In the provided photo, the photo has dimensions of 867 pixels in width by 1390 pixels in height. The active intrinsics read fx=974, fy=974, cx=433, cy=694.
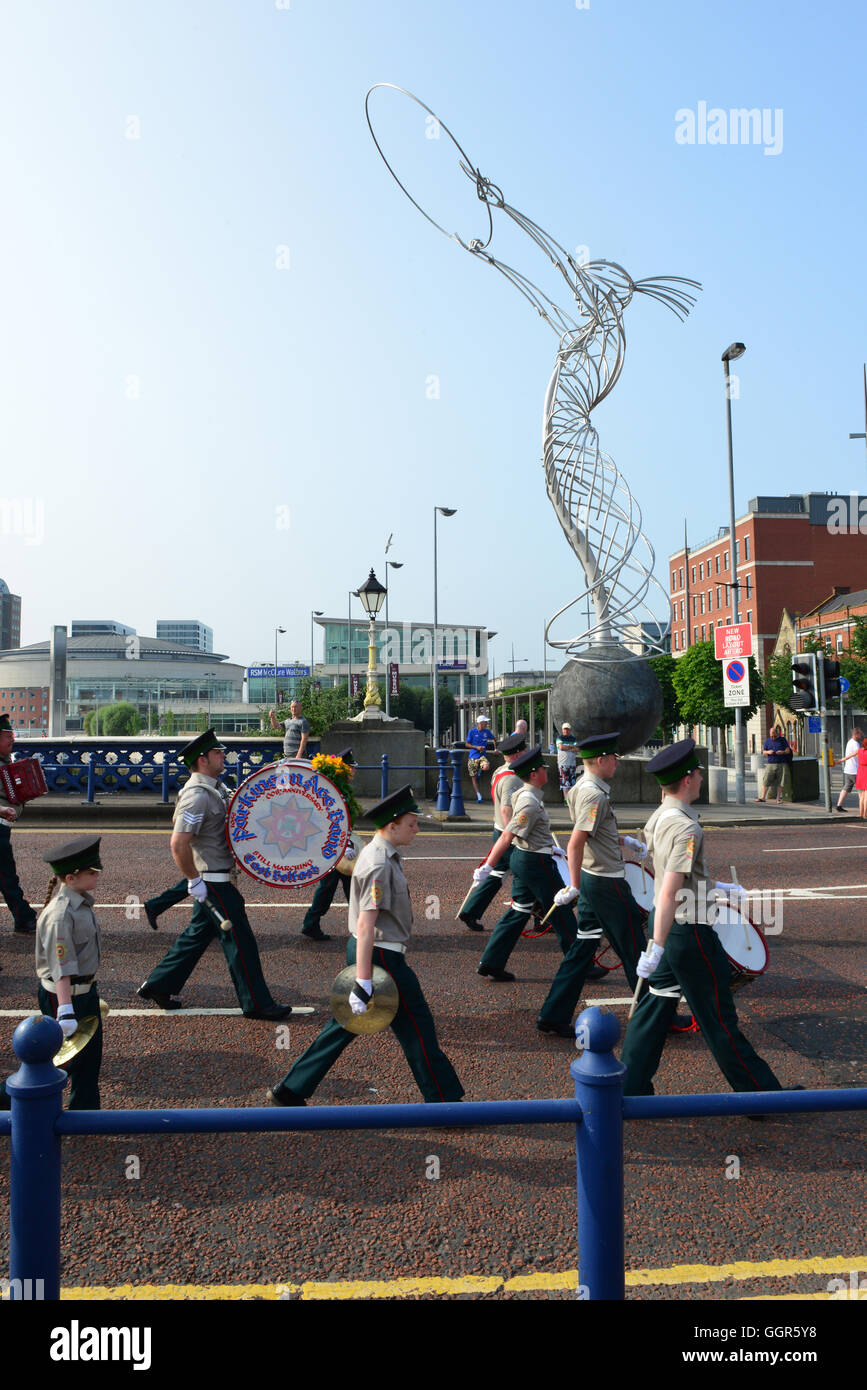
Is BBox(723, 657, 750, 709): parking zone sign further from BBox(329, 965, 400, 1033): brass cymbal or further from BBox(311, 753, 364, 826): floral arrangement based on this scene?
BBox(329, 965, 400, 1033): brass cymbal

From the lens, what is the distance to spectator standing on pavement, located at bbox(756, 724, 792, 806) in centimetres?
2347

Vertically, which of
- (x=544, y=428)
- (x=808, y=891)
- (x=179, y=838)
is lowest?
(x=808, y=891)

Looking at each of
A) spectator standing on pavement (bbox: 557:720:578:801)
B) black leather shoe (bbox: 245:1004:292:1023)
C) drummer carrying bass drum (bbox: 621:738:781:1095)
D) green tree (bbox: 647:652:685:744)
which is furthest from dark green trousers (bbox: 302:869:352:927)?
green tree (bbox: 647:652:685:744)

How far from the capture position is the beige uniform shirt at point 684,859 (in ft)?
15.5

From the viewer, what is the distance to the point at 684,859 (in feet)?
15.5

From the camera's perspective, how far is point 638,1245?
3580 millimetres

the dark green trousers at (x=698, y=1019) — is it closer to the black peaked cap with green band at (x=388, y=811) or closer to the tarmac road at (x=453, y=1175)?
the tarmac road at (x=453, y=1175)

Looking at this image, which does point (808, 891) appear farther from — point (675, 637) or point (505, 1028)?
point (675, 637)

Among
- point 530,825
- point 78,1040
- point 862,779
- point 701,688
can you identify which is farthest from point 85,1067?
point 701,688

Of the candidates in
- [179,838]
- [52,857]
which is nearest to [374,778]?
[179,838]

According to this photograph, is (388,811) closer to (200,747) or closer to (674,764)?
(674,764)

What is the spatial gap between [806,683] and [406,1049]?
19.4m

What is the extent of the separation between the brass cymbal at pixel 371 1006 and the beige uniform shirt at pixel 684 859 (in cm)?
136
